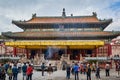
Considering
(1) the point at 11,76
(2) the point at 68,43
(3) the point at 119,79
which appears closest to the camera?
(1) the point at 11,76

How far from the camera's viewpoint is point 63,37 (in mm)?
50469

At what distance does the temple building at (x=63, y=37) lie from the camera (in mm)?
48188

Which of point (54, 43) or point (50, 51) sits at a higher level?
point (54, 43)

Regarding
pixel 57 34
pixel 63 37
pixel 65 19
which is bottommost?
pixel 63 37

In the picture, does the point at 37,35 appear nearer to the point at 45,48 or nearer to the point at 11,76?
the point at 45,48

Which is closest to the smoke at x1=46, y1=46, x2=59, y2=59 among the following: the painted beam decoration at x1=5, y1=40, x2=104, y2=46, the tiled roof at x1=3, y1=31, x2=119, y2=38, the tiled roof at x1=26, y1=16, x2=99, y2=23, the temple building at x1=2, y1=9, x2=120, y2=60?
the temple building at x1=2, y1=9, x2=120, y2=60

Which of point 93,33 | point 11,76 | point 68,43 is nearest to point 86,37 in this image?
point 93,33

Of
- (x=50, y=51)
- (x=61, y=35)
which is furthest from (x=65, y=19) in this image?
(x=50, y=51)

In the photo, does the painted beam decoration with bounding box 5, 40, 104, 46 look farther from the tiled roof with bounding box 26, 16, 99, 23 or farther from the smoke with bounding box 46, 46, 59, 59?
the tiled roof with bounding box 26, 16, 99, 23

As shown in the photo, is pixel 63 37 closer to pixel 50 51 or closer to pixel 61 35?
pixel 61 35

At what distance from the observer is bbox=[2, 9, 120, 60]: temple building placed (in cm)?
4819

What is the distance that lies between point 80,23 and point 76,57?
5822mm

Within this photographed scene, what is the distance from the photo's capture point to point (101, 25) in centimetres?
5184

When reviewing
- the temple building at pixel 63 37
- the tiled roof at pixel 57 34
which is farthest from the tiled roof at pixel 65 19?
the tiled roof at pixel 57 34
